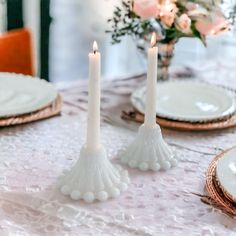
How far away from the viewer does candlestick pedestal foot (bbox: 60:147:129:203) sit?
3.53ft

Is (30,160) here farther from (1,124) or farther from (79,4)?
(79,4)

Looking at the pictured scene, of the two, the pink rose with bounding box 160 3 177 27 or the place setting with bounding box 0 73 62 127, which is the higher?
the pink rose with bounding box 160 3 177 27

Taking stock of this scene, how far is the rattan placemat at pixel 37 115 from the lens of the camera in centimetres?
142

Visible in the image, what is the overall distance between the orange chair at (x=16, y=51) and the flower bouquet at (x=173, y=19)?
55 cm

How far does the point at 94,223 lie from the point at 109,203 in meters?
0.07

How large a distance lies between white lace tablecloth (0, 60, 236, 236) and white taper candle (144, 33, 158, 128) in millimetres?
122

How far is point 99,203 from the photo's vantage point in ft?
3.57

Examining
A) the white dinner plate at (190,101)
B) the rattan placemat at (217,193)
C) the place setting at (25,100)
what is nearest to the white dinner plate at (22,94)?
the place setting at (25,100)

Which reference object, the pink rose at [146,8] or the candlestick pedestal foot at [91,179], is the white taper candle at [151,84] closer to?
the candlestick pedestal foot at [91,179]

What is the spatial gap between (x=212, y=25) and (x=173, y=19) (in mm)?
111

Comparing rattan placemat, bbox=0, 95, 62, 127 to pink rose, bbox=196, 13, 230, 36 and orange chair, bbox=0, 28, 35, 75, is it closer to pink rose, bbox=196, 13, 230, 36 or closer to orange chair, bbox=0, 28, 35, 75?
pink rose, bbox=196, 13, 230, 36

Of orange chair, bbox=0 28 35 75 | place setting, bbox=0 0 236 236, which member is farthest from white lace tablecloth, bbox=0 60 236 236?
orange chair, bbox=0 28 35 75

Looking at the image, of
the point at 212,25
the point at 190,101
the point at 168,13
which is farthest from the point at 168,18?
the point at 190,101

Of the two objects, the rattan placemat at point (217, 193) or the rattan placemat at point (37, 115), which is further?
the rattan placemat at point (37, 115)
